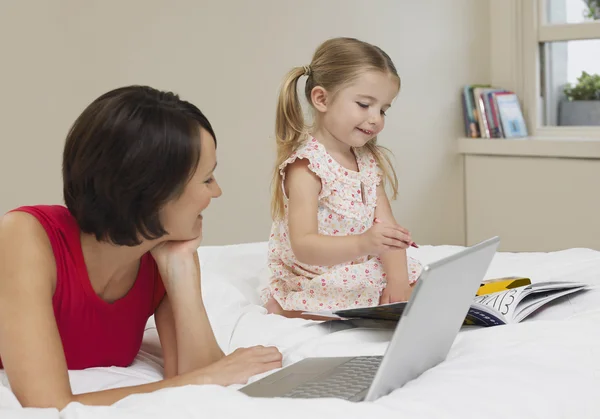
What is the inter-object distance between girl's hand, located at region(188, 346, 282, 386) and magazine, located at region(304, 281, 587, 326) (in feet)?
0.61

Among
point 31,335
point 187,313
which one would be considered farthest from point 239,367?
point 31,335

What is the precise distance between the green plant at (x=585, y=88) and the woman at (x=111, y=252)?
9.77ft

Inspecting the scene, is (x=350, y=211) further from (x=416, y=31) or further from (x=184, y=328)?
(x=416, y=31)

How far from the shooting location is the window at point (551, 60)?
383cm

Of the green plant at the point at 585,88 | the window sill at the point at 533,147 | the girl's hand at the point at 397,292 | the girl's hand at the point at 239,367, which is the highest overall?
the green plant at the point at 585,88

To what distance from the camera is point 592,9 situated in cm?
379

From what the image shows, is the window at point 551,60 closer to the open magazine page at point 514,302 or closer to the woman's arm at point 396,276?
the woman's arm at point 396,276

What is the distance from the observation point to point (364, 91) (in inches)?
73.7

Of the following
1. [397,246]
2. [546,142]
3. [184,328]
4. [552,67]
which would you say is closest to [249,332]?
[184,328]

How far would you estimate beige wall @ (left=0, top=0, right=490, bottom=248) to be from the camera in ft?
8.79

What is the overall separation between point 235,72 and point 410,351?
93.0 inches

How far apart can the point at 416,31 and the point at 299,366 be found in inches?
115

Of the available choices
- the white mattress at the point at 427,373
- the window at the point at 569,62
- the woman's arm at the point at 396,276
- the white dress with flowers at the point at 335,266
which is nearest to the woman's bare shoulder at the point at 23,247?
the white mattress at the point at 427,373

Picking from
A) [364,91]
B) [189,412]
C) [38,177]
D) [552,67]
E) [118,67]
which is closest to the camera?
[189,412]
